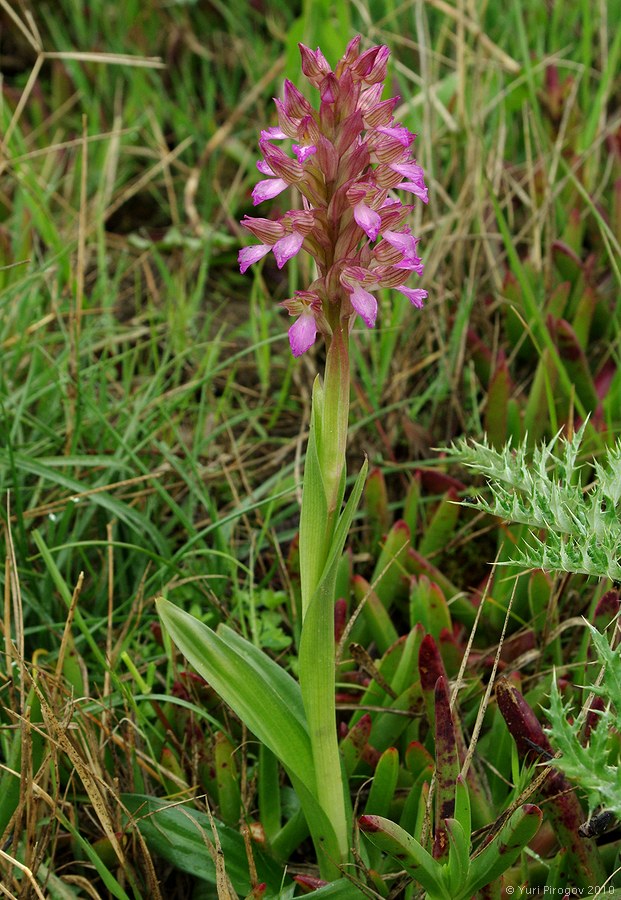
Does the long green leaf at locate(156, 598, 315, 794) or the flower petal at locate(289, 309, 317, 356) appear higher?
the flower petal at locate(289, 309, 317, 356)

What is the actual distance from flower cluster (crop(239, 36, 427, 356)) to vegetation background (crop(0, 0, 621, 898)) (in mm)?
636

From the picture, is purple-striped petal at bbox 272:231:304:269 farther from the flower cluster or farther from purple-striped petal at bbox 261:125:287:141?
purple-striped petal at bbox 261:125:287:141

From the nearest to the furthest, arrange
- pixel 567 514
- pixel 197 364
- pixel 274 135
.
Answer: pixel 274 135
pixel 567 514
pixel 197 364

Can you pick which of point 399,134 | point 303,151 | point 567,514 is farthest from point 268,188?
point 567,514

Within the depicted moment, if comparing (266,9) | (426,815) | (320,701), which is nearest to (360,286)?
(320,701)

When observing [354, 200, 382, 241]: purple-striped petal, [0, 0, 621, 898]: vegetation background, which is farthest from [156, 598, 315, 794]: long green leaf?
[354, 200, 382, 241]: purple-striped petal

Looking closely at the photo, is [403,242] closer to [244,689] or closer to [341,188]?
[341,188]

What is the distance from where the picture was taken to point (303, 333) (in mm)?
1221

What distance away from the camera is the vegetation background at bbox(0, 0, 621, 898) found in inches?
62.9

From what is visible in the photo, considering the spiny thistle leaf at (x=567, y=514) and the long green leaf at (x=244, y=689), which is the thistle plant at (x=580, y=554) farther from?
the long green leaf at (x=244, y=689)

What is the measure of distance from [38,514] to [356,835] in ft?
3.29

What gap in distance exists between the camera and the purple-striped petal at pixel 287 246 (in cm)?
118

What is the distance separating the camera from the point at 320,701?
1.33 metres

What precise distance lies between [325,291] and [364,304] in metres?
0.08
